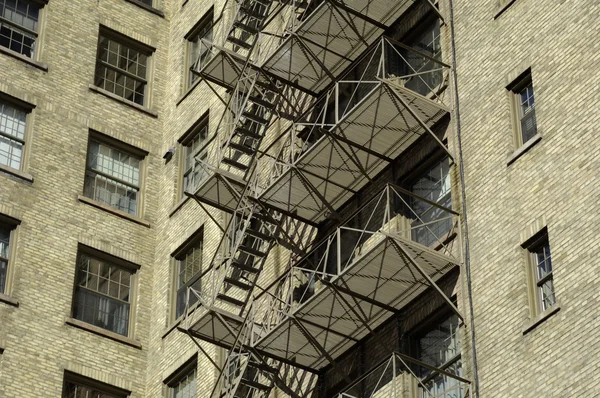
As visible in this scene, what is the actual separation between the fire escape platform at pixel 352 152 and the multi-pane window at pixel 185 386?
229 inches

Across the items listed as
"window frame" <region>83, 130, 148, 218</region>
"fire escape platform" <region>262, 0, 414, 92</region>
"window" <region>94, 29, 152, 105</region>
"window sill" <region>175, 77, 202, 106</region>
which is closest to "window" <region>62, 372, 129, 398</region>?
"window frame" <region>83, 130, 148, 218</region>

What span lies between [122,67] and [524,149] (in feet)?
63.5

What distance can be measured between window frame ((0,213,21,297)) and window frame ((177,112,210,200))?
4.90 meters

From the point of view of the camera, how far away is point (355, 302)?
89.8 feet

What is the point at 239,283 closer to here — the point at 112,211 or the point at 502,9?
the point at 112,211

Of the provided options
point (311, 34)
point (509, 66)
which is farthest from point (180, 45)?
point (509, 66)

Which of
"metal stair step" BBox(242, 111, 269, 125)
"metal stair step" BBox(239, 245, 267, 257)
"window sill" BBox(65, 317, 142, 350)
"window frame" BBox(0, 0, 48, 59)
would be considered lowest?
"metal stair step" BBox(239, 245, 267, 257)

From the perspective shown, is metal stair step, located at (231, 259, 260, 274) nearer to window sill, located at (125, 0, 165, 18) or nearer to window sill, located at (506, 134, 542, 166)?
window sill, located at (506, 134, 542, 166)

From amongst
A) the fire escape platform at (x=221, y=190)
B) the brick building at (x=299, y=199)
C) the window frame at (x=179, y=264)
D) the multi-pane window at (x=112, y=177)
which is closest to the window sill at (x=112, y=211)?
the brick building at (x=299, y=199)

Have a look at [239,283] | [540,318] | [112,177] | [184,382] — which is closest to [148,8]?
[112,177]

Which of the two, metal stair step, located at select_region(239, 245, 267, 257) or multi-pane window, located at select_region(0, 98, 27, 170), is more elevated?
multi-pane window, located at select_region(0, 98, 27, 170)

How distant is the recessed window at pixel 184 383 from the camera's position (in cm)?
3456

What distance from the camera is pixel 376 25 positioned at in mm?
31109

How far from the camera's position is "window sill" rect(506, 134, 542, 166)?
25184mm
